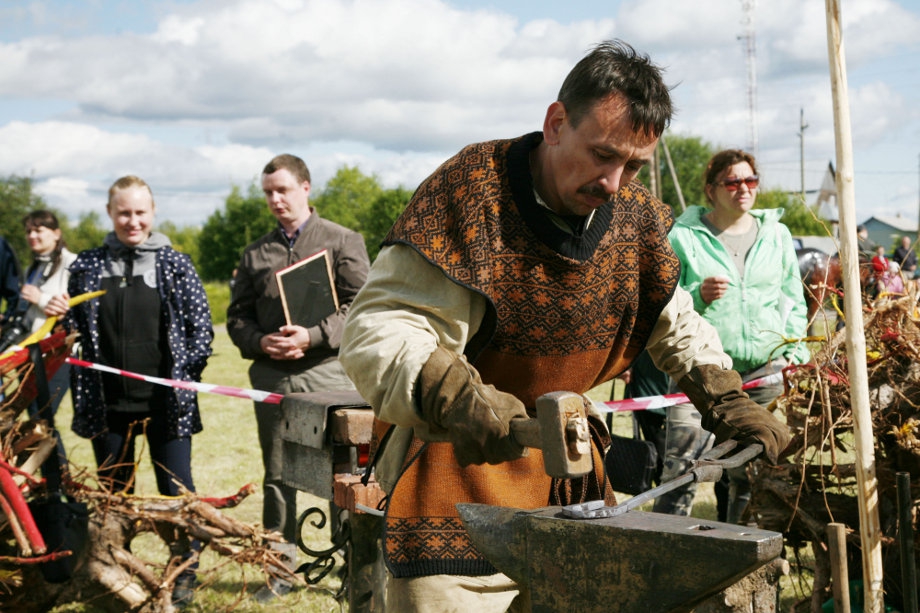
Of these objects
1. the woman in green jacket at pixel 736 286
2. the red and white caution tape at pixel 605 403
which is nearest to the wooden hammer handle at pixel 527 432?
the red and white caution tape at pixel 605 403

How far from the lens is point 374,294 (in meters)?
2.17

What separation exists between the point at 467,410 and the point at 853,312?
1.19 m

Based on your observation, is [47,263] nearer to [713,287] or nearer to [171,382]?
[171,382]

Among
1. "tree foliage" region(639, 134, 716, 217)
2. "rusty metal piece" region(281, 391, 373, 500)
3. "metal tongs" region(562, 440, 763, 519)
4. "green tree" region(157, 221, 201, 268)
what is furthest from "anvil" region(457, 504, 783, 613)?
"tree foliage" region(639, 134, 716, 217)

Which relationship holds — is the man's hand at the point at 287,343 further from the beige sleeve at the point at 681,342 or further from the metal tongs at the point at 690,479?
the metal tongs at the point at 690,479

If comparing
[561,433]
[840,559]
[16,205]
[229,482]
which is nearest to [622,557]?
[561,433]

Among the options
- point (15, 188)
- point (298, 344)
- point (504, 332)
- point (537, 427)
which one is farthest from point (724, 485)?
point (15, 188)

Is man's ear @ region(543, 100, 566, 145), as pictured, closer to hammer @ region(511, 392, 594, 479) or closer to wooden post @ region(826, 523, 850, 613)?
hammer @ region(511, 392, 594, 479)

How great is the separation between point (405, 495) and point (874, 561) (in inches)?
52.0

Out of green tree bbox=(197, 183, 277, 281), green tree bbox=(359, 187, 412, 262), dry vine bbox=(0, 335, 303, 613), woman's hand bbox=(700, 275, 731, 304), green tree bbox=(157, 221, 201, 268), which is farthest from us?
green tree bbox=(157, 221, 201, 268)

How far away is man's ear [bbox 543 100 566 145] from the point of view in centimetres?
225

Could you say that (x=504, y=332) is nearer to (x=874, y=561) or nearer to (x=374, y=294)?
(x=374, y=294)

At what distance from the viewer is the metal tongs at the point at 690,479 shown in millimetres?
1817

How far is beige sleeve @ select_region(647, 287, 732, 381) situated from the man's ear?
575mm
